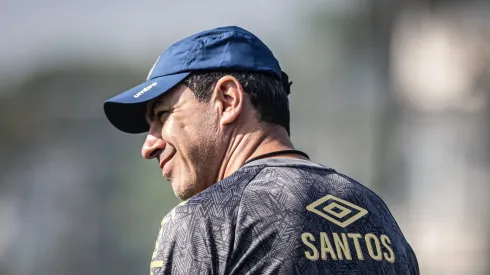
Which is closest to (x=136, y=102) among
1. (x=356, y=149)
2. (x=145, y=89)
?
(x=145, y=89)

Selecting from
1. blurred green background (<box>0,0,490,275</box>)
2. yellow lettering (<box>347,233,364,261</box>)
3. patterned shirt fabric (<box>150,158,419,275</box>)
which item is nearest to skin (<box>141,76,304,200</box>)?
patterned shirt fabric (<box>150,158,419,275</box>)

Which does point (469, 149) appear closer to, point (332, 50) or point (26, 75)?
point (332, 50)

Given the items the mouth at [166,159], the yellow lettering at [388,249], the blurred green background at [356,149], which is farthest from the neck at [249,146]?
the blurred green background at [356,149]

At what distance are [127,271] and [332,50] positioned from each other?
312cm

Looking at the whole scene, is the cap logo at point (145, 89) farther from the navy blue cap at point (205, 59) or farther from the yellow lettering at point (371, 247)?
the yellow lettering at point (371, 247)

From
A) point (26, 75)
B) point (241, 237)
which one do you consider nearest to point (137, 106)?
point (241, 237)

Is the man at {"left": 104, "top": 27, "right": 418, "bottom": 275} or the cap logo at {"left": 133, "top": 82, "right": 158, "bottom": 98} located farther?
the cap logo at {"left": 133, "top": 82, "right": 158, "bottom": 98}

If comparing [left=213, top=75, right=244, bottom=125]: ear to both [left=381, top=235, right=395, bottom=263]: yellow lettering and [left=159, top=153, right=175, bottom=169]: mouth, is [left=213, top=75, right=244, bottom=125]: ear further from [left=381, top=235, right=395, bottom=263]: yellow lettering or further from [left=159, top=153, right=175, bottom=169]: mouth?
[left=381, top=235, right=395, bottom=263]: yellow lettering

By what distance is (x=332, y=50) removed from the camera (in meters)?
10.3

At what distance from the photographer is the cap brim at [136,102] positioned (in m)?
3.03

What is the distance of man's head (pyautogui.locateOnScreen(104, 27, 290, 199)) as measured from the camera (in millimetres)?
2994

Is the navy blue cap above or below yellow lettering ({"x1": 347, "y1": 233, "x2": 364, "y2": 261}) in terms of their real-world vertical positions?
above

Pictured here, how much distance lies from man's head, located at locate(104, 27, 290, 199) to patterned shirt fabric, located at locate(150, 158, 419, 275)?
10.6 inches

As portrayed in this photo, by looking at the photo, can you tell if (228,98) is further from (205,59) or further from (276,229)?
(276,229)
